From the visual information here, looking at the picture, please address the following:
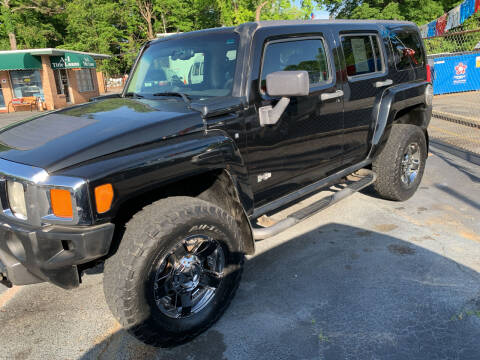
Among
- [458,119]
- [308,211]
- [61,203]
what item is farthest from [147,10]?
[61,203]

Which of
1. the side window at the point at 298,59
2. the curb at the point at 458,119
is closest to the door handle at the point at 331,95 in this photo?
the side window at the point at 298,59

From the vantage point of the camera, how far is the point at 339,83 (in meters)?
3.65

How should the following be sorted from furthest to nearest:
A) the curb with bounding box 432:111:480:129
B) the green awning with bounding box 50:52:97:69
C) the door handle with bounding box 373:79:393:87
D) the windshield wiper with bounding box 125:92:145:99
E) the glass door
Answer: the glass door < the green awning with bounding box 50:52:97:69 < the curb with bounding box 432:111:480:129 < the door handle with bounding box 373:79:393:87 < the windshield wiper with bounding box 125:92:145:99

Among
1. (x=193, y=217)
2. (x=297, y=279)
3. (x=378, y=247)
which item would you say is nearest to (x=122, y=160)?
(x=193, y=217)

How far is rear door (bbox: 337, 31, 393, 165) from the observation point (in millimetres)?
3801

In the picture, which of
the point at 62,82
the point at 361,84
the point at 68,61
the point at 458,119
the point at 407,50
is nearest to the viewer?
the point at 361,84

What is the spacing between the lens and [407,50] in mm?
4645

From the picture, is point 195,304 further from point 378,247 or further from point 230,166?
point 378,247

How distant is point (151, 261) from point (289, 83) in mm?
1450

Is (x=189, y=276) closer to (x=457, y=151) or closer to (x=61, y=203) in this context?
(x=61, y=203)

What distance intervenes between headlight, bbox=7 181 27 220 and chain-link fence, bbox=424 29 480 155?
25.6ft

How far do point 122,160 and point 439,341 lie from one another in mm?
2236

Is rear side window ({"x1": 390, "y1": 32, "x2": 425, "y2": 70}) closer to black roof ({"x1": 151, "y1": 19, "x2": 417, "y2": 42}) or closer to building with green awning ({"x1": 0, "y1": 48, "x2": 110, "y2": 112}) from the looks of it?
black roof ({"x1": 151, "y1": 19, "x2": 417, "y2": 42})

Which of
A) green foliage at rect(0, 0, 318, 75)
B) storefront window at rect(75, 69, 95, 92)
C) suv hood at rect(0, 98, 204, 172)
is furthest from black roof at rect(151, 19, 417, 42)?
green foliage at rect(0, 0, 318, 75)
